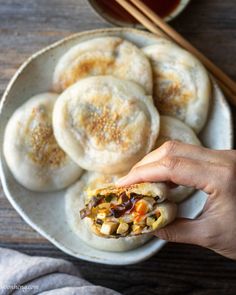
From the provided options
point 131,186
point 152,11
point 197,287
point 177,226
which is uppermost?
point 152,11

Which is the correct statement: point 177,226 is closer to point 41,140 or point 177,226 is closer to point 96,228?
point 96,228

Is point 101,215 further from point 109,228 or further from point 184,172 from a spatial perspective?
point 184,172

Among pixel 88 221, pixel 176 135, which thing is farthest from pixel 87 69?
pixel 88 221

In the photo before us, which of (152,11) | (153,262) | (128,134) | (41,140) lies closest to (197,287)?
(153,262)

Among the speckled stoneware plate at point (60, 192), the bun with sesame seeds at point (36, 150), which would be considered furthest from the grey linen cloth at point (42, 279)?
the bun with sesame seeds at point (36, 150)

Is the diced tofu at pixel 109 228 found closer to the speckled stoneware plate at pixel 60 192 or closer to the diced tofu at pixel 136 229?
the diced tofu at pixel 136 229

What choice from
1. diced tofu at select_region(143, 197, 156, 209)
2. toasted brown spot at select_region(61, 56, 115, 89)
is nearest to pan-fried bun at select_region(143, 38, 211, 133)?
toasted brown spot at select_region(61, 56, 115, 89)
